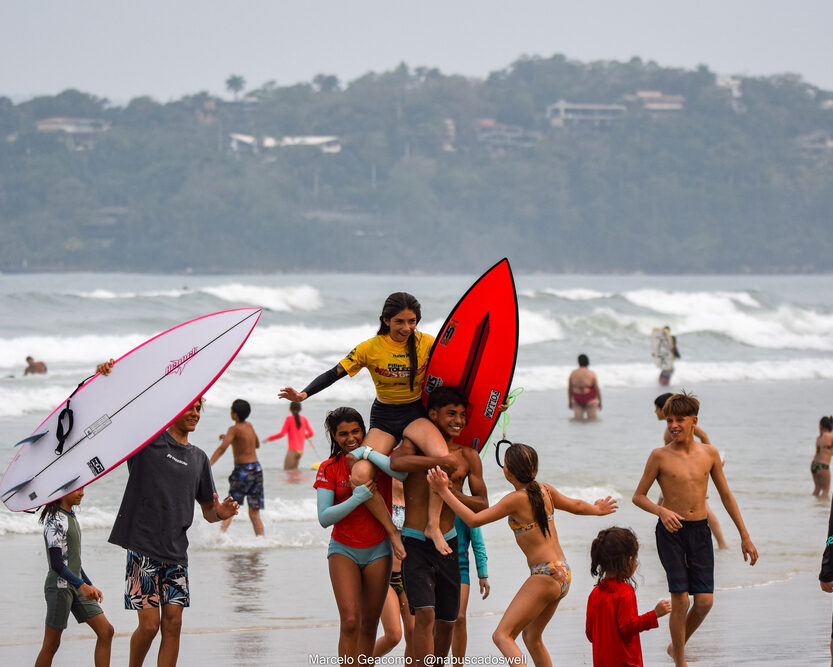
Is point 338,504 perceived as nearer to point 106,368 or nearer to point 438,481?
point 438,481

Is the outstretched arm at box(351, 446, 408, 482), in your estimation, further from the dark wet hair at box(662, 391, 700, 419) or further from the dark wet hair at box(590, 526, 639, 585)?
the dark wet hair at box(662, 391, 700, 419)

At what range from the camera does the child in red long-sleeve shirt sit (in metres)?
4.73

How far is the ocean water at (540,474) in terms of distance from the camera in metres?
6.94

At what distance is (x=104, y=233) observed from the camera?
11300cm

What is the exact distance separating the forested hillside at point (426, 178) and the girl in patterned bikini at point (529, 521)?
105 m

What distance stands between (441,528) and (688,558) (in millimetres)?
1322

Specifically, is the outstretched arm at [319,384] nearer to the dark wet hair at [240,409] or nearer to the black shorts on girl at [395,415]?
the black shorts on girl at [395,415]

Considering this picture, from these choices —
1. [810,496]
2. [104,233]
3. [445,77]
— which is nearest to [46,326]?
[810,496]

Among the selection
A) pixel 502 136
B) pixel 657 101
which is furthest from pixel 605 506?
pixel 657 101

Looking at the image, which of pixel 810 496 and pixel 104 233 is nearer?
pixel 810 496

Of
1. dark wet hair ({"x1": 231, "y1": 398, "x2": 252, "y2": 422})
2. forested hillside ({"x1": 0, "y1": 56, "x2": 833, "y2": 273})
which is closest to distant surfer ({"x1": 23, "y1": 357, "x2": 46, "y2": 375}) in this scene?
dark wet hair ({"x1": 231, "y1": 398, "x2": 252, "y2": 422})

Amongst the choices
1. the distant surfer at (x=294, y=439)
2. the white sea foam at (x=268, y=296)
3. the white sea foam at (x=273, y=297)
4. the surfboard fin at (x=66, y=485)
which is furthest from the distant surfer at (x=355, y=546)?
the white sea foam at (x=273, y=297)

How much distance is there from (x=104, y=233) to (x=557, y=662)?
365 ft

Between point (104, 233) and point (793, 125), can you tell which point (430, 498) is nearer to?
point (104, 233)
